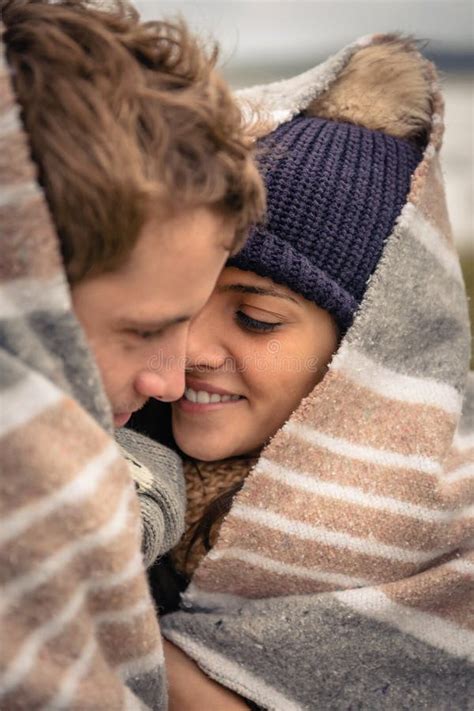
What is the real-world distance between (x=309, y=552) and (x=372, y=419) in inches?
9.4

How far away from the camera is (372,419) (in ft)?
4.84

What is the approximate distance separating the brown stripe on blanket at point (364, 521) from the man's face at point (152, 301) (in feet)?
1.19

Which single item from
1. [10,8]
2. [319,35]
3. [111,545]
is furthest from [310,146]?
[319,35]

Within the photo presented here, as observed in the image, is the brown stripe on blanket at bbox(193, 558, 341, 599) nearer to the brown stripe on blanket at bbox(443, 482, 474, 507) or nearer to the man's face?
the brown stripe on blanket at bbox(443, 482, 474, 507)

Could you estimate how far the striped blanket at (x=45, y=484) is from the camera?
2.93 feet

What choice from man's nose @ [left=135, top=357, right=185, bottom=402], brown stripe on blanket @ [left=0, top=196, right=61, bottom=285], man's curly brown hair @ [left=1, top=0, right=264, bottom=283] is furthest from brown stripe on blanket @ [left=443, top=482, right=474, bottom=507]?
brown stripe on blanket @ [left=0, top=196, right=61, bottom=285]

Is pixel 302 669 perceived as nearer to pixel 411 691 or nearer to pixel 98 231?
pixel 411 691

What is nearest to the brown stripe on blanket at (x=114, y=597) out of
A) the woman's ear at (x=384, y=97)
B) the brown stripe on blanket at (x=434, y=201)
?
the brown stripe on blanket at (x=434, y=201)

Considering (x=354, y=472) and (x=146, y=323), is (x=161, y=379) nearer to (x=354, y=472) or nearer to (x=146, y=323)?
(x=146, y=323)

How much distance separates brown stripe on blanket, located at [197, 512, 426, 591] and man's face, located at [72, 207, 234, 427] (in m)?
0.36

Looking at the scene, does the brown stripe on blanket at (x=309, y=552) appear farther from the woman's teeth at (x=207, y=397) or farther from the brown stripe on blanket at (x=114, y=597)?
the brown stripe on blanket at (x=114, y=597)

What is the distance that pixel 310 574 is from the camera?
1.44 meters

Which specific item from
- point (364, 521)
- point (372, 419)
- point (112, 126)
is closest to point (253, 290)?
point (372, 419)

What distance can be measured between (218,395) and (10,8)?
2.41ft
